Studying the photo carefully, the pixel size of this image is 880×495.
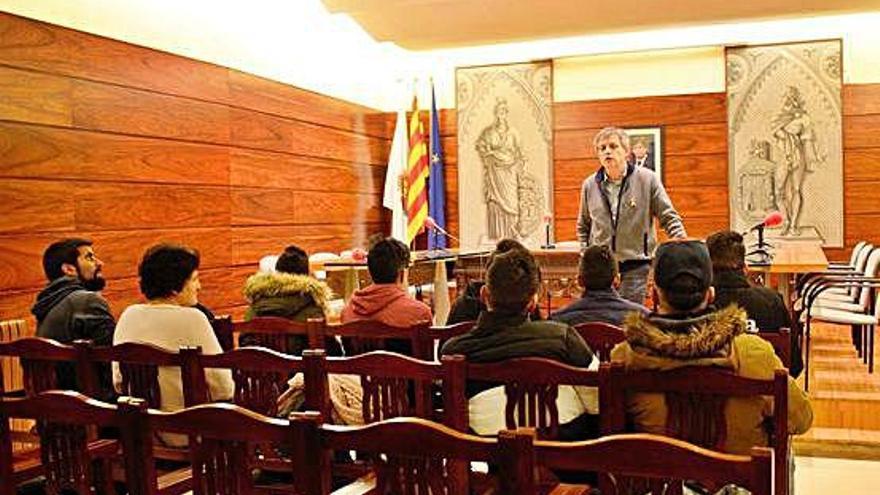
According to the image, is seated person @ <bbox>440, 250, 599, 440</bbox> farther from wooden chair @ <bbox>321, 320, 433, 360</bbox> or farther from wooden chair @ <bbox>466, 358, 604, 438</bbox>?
wooden chair @ <bbox>321, 320, 433, 360</bbox>

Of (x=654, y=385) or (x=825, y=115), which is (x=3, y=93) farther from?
(x=825, y=115)

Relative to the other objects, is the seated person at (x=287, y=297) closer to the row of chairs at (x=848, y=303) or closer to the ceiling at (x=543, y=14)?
the row of chairs at (x=848, y=303)

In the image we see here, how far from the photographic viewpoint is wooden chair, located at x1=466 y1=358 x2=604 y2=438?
223cm

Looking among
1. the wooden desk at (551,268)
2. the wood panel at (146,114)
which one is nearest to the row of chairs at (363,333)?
the wood panel at (146,114)

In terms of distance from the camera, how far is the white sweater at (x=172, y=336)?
2.89 m

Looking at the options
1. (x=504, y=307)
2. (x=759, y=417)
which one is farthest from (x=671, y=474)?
(x=504, y=307)

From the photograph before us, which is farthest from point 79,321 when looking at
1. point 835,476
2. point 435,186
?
point 435,186

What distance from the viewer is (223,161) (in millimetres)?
7137

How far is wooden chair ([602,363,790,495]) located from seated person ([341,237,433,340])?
155 centimetres

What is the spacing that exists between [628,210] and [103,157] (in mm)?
3466

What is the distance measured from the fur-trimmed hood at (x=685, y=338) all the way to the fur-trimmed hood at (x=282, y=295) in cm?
190

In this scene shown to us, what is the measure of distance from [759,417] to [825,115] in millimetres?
7310

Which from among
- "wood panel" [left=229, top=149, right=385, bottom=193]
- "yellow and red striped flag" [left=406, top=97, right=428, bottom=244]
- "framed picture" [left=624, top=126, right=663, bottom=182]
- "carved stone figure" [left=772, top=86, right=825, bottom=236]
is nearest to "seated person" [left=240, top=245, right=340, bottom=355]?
"wood panel" [left=229, top=149, right=385, bottom=193]

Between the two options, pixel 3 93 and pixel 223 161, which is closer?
pixel 3 93
